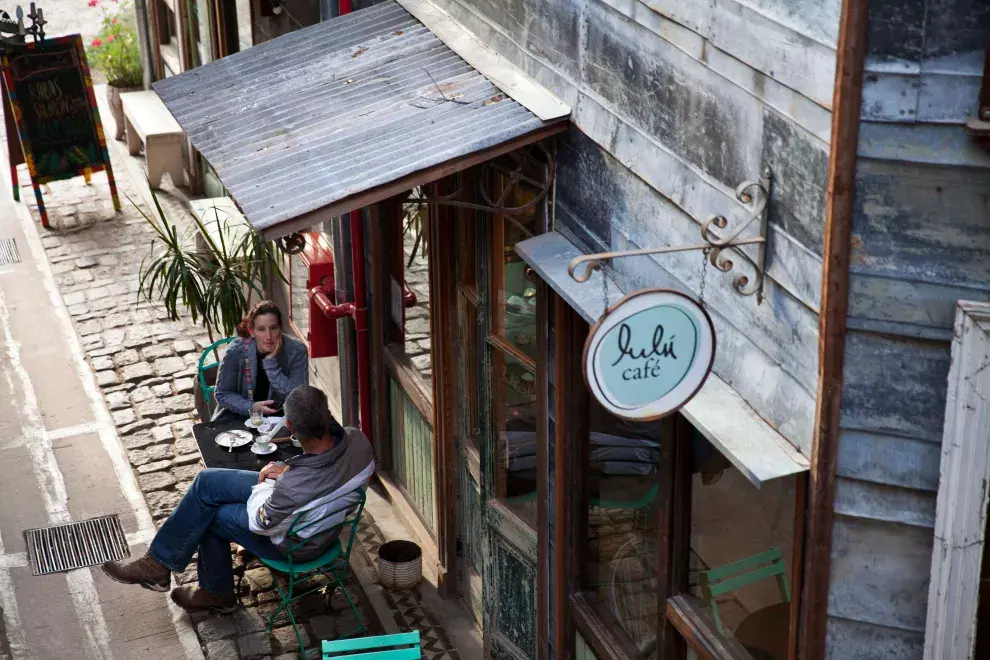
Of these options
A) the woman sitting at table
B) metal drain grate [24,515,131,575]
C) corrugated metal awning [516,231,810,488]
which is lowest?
metal drain grate [24,515,131,575]

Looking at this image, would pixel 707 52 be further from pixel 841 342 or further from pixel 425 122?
pixel 425 122

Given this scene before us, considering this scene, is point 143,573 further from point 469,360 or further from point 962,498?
point 962,498

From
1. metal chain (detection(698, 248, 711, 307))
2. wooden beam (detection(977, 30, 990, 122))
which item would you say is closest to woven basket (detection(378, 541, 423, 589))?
metal chain (detection(698, 248, 711, 307))

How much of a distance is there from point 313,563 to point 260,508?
54 centimetres

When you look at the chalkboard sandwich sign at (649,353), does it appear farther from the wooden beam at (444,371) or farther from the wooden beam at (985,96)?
the wooden beam at (444,371)

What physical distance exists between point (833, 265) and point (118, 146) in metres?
14.4

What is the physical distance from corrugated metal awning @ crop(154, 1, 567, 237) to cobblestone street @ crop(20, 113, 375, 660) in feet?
10.4

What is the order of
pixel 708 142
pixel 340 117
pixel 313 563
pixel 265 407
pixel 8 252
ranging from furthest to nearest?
pixel 8 252, pixel 265 407, pixel 313 563, pixel 340 117, pixel 708 142

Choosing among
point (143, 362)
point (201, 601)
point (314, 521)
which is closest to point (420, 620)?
point (314, 521)

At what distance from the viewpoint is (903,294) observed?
12.5 ft

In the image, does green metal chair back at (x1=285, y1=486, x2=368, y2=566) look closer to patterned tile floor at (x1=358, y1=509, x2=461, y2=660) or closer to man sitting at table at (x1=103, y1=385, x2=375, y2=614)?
man sitting at table at (x1=103, y1=385, x2=375, y2=614)

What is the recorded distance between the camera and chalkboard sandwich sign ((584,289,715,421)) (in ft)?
13.0

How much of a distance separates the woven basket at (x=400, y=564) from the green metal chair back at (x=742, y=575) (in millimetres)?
3468

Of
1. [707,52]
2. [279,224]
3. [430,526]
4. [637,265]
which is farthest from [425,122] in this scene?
[430,526]
